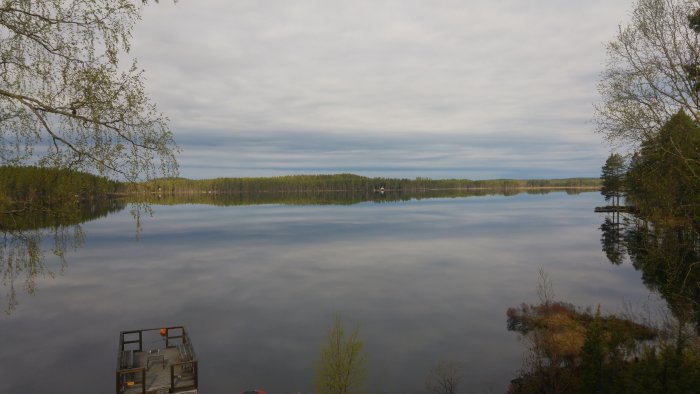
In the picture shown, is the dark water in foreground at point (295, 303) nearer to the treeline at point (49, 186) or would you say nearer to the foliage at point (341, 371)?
the foliage at point (341, 371)

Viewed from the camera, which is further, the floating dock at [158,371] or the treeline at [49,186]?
the floating dock at [158,371]

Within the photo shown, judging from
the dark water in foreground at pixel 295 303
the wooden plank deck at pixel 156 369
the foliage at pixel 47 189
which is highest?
the foliage at pixel 47 189

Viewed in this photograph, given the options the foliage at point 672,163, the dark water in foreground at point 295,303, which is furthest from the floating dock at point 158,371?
the foliage at point 672,163

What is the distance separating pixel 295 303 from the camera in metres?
47.9

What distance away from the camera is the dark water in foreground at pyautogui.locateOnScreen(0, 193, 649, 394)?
102 feet

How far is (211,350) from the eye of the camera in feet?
115

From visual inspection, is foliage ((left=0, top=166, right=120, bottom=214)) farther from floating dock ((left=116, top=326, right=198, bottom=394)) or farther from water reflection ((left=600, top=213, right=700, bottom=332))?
water reflection ((left=600, top=213, right=700, bottom=332))

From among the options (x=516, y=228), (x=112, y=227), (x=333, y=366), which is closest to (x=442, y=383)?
(x=333, y=366)

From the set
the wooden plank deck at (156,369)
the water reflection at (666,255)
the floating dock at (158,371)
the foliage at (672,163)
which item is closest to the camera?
the foliage at (672,163)

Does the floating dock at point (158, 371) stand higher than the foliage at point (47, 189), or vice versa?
the foliage at point (47, 189)

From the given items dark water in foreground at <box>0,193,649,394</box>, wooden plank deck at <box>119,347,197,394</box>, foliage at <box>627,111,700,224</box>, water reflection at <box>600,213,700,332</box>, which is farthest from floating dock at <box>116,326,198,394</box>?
foliage at <box>627,111,700,224</box>

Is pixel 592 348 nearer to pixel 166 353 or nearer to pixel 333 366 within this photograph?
pixel 333 366

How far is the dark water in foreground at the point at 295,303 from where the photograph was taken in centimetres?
3097

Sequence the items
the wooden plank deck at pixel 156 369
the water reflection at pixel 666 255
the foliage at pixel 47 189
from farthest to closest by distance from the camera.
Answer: the wooden plank deck at pixel 156 369, the water reflection at pixel 666 255, the foliage at pixel 47 189
